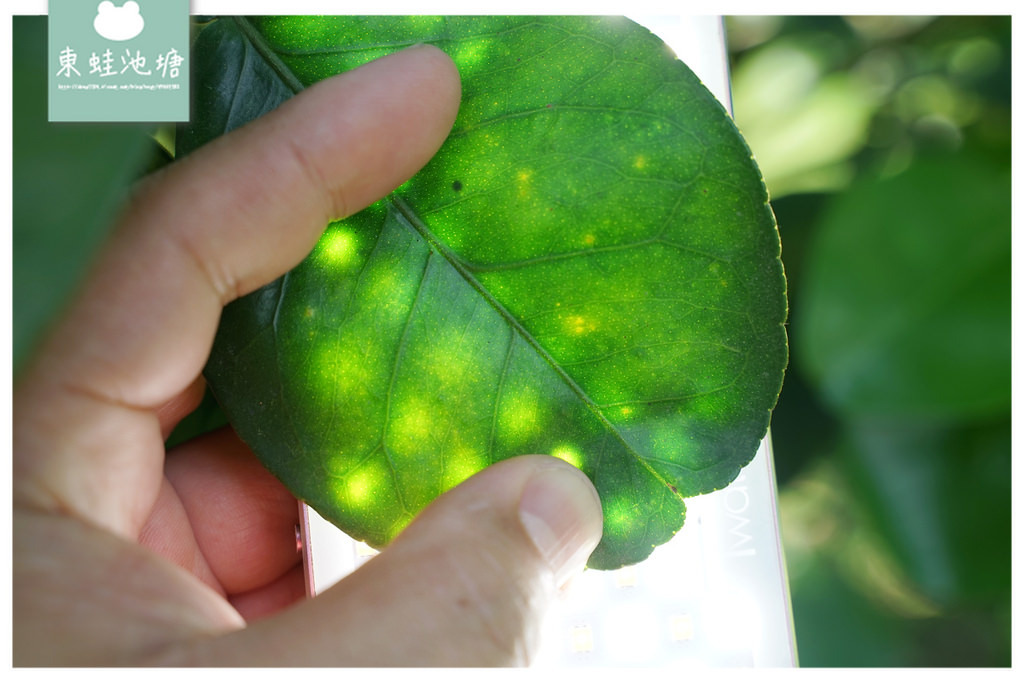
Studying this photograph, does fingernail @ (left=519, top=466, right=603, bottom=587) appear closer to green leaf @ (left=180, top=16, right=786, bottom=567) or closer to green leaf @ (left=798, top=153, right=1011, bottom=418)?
green leaf @ (left=180, top=16, right=786, bottom=567)

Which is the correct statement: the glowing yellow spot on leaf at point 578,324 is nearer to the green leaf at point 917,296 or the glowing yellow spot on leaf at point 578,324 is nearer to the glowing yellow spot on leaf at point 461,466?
the glowing yellow spot on leaf at point 461,466

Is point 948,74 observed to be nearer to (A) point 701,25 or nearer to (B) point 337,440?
(A) point 701,25

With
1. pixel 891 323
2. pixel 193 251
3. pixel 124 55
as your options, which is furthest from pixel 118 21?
pixel 891 323

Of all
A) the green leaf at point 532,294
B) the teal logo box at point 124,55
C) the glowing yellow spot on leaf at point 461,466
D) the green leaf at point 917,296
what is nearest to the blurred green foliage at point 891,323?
the green leaf at point 917,296

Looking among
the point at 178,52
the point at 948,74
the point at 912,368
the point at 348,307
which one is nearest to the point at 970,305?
the point at 912,368

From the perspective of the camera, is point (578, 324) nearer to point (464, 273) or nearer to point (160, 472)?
point (464, 273)

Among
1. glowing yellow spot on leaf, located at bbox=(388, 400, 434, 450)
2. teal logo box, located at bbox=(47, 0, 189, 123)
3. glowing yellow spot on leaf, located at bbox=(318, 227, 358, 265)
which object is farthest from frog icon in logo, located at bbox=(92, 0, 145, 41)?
glowing yellow spot on leaf, located at bbox=(388, 400, 434, 450)
